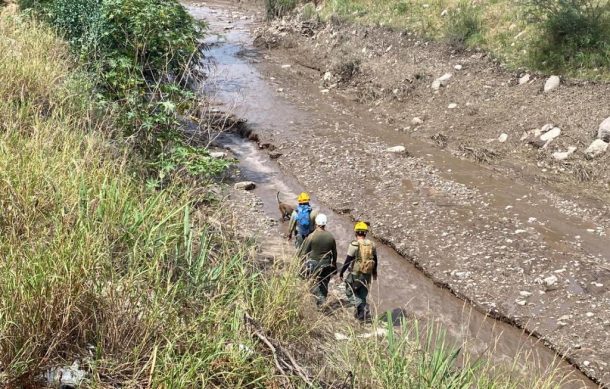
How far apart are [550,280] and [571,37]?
8291 mm

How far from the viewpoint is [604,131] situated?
11281 millimetres

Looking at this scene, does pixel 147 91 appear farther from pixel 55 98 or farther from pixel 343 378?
pixel 343 378

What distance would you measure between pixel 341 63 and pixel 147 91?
37.8 ft

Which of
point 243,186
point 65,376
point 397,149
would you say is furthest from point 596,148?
point 65,376

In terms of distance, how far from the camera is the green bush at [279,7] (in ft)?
86.5

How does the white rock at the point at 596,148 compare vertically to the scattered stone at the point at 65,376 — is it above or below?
above

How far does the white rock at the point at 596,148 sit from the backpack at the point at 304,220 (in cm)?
666

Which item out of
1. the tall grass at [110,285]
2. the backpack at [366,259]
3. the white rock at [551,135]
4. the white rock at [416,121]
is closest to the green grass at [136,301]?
the tall grass at [110,285]

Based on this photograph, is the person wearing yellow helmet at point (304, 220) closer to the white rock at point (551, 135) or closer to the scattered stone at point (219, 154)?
the scattered stone at point (219, 154)

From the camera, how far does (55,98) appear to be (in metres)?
6.37

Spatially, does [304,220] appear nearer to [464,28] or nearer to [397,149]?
[397,149]

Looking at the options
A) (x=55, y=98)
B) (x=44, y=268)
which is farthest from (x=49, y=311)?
(x=55, y=98)

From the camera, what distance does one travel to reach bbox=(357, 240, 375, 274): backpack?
679 cm

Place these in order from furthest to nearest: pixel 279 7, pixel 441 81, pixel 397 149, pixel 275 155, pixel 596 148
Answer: pixel 279 7 < pixel 441 81 < pixel 275 155 < pixel 397 149 < pixel 596 148
